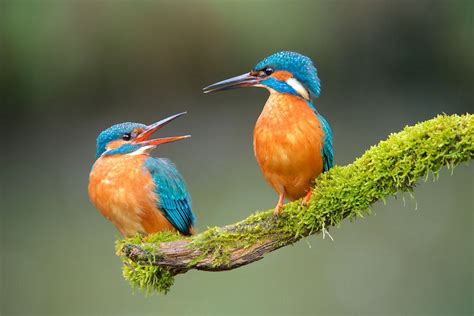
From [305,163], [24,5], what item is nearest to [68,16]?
[24,5]

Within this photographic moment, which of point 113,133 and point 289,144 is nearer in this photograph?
point 289,144

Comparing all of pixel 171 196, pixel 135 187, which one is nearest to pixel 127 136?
pixel 135 187

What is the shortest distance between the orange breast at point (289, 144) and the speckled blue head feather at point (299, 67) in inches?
3.5

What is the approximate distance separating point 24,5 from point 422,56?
484 cm

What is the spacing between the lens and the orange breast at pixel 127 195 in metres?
3.56

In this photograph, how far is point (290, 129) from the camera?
3.13m

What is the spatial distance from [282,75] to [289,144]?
311 mm

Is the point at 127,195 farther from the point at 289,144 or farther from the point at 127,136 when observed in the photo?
the point at 289,144

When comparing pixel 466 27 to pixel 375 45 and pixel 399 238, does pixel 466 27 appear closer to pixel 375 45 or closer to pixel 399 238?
pixel 375 45

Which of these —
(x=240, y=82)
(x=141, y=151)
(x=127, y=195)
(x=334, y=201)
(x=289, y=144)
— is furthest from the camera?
(x=141, y=151)

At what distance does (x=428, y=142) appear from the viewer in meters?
2.88

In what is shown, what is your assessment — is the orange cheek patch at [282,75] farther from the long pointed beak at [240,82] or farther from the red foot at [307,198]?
the red foot at [307,198]

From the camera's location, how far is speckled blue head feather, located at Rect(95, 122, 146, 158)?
11.9 feet

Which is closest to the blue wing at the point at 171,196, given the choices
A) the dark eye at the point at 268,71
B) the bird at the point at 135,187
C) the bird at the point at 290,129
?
the bird at the point at 135,187
